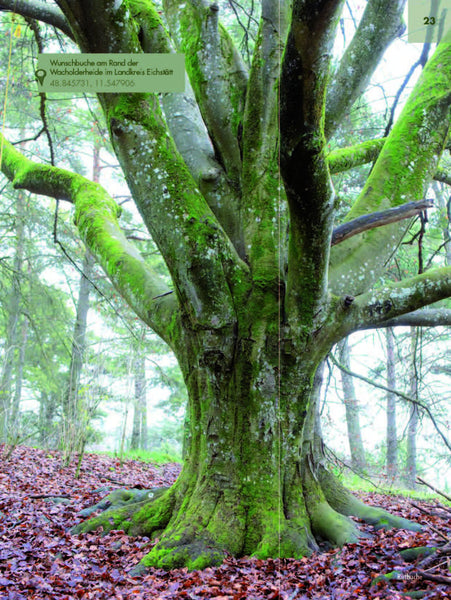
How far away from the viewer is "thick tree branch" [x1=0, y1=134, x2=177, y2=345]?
11.4 feet

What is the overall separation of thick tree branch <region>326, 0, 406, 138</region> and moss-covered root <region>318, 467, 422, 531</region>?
111 inches

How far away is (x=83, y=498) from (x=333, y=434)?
6.98m

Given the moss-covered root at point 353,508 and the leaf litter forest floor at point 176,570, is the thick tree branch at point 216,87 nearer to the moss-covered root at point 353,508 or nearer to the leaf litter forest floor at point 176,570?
the moss-covered root at point 353,508

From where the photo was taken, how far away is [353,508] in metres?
3.58

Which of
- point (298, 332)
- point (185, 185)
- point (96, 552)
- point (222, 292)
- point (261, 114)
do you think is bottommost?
point (96, 552)

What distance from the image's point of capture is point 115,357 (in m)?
11.1

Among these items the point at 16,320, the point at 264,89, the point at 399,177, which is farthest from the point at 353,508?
the point at 16,320

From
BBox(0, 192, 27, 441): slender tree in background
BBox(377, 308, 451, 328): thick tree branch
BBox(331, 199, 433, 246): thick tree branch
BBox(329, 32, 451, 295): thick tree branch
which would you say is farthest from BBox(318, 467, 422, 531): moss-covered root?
BBox(0, 192, 27, 441): slender tree in background

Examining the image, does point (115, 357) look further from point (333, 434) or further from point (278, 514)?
point (278, 514)

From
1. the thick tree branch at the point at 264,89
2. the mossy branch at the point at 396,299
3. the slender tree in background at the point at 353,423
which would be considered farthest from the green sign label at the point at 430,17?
the slender tree in background at the point at 353,423

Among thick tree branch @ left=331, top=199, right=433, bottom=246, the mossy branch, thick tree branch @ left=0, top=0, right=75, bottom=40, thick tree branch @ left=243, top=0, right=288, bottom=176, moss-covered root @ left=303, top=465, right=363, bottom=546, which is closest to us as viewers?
thick tree branch @ left=331, top=199, right=433, bottom=246

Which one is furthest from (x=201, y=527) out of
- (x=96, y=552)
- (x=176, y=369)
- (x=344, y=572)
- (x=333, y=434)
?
(x=176, y=369)

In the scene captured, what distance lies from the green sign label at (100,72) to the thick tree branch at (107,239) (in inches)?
48.3

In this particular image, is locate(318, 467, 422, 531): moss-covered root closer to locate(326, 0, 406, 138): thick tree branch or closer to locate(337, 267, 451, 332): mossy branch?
locate(337, 267, 451, 332): mossy branch
